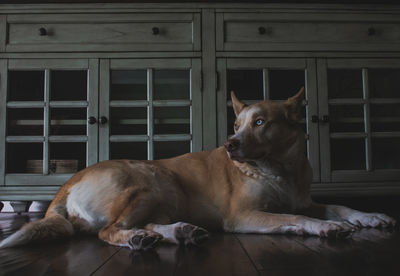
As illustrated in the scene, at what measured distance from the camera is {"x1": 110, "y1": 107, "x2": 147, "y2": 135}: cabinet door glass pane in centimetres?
214

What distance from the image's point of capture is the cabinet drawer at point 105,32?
2.17 meters

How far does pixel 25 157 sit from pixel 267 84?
169 centimetres

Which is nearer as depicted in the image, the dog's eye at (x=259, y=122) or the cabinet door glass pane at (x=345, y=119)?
the dog's eye at (x=259, y=122)

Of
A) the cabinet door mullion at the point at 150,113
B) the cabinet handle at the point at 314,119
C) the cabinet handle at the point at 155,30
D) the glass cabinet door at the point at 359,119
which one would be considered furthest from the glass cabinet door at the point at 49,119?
the glass cabinet door at the point at 359,119

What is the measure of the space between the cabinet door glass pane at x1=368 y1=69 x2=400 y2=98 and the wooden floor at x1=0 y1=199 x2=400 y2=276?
4.29ft

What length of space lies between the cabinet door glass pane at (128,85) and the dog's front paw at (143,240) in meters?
1.28

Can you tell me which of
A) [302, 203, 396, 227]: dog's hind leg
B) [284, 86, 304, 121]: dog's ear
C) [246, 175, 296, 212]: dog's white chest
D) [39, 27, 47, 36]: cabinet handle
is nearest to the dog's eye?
[284, 86, 304, 121]: dog's ear

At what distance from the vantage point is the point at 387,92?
221 centimetres

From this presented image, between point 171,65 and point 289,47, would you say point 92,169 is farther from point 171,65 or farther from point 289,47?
point 289,47

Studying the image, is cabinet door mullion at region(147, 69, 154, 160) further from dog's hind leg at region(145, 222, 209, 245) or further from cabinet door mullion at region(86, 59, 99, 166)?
dog's hind leg at region(145, 222, 209, 245)

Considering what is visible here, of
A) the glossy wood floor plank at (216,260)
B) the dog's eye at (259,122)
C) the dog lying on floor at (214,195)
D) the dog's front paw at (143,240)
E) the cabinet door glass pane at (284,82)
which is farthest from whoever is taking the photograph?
the cabinet door glass pane at (284,82)

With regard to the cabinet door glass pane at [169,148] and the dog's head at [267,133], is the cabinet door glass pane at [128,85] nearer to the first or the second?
the cabinet door glass pane at [169,148]

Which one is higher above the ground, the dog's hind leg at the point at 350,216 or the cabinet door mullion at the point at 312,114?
the cabinet door mullion at the point at 312,114

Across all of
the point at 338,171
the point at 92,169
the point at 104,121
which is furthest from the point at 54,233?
the point at 338,171
